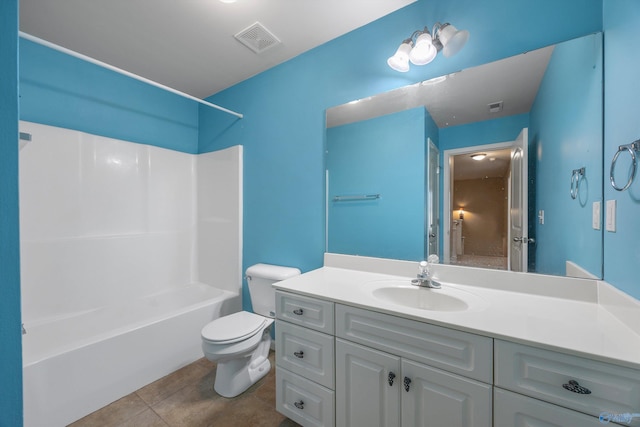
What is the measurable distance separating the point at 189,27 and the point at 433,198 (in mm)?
2005

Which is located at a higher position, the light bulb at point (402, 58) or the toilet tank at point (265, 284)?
the light bulb at point (402, 58)

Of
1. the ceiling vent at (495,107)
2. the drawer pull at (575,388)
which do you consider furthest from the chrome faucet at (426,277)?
the ceiling vent at (495,107)

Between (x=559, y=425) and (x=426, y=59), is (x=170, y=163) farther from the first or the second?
(x=559, y=425)

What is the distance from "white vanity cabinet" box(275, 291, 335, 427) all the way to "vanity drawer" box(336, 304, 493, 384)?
0.12 m

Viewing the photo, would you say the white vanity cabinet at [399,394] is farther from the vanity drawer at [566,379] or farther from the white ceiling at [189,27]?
the white ceiling at [189,27]

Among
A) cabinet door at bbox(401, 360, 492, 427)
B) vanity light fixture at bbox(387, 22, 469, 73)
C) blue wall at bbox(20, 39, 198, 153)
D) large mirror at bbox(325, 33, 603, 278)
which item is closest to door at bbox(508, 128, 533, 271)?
large mirror at bbox(325, 33, 603, 278)

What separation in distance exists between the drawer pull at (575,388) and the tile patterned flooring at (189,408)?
133cm

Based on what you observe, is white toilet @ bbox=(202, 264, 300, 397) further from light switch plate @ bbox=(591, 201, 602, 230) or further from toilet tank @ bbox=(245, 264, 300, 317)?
light switch plate @ bbox=(591, 201, 602, 230)

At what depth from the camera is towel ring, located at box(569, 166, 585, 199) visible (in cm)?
110

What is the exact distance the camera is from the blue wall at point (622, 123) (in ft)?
2.72

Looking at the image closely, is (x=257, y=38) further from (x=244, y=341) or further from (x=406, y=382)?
(x=406, y=382)

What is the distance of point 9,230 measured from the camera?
568mm

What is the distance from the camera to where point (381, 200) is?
1.67 m

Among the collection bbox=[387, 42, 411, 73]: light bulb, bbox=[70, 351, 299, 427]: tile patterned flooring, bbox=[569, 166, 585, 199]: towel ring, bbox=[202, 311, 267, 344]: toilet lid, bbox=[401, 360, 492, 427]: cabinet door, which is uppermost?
bbox=[387, 42, 411, 73]: light bulb
